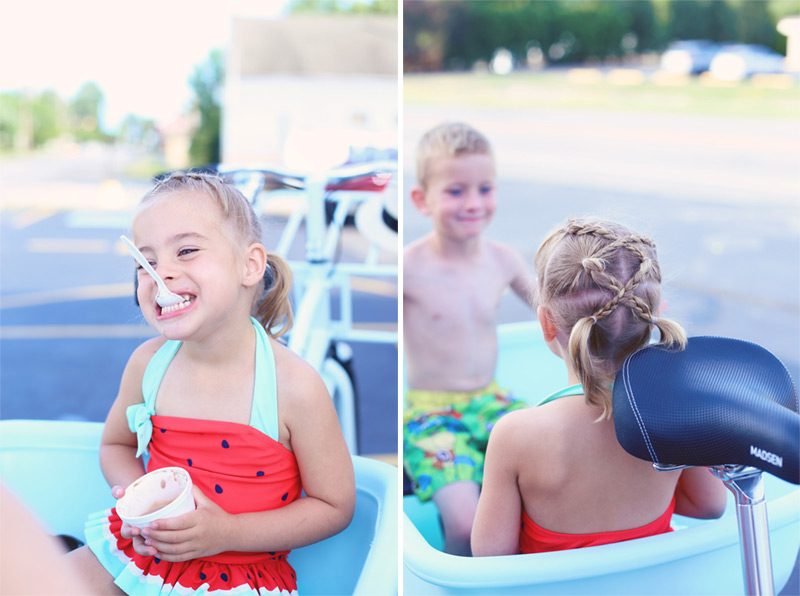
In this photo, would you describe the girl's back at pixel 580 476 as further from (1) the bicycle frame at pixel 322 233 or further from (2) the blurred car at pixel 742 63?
(2) the blurred car at pixel 742 63

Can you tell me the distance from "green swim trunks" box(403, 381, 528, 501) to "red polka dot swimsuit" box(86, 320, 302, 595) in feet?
1.30

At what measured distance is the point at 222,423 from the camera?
1071mm

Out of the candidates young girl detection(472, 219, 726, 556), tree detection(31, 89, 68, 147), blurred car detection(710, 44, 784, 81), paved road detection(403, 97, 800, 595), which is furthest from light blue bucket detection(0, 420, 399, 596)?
blurred car detection(710, 44, 784, 81)

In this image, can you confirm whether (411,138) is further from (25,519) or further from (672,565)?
(25,519)

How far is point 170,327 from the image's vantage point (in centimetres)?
98

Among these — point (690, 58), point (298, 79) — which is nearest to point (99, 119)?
point (298, 79)

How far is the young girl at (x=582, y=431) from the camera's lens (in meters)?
1.02

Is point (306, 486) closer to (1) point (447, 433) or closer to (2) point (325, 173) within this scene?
(1) point (447, 433)

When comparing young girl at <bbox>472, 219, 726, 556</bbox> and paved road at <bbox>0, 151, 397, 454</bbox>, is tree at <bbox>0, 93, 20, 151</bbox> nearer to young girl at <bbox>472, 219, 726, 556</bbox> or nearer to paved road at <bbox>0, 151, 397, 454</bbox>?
paved road at <bbox>0, 151, 397, 454</bbox>

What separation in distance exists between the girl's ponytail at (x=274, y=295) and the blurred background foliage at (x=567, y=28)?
15.5 m

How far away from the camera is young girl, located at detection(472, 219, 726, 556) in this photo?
1019mm

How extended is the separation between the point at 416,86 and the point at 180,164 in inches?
195

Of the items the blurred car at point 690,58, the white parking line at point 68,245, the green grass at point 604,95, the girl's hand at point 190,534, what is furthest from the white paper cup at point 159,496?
the blurred car at point 690,58

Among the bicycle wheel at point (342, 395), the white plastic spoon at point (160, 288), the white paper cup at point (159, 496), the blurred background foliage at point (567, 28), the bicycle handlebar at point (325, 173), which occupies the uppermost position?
the blurred background foliage at point (567, 28)
